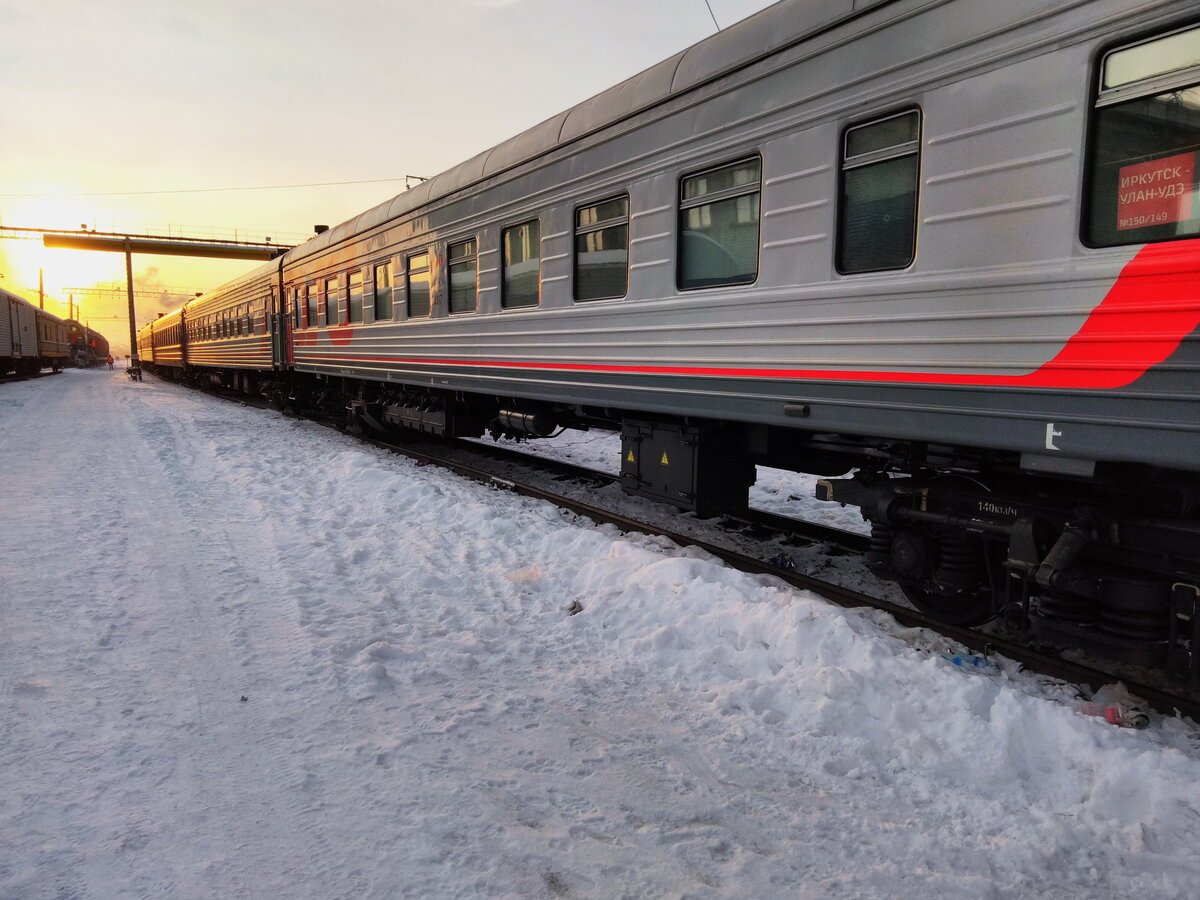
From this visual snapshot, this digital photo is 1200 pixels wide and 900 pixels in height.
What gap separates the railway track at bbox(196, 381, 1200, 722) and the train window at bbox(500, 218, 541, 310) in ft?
6.49

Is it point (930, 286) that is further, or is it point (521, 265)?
point (521, 265)

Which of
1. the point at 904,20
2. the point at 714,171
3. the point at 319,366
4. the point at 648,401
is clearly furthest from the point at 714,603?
the point at 319,366

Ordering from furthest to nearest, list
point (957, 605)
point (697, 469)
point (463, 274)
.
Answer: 1. point (463, 274)
2. point (697, 469)
3. point (957, 605)

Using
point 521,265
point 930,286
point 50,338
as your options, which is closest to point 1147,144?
point 930,286

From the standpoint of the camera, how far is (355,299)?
472 inches

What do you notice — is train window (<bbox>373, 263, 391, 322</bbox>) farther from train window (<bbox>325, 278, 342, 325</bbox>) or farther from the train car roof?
the train car roof

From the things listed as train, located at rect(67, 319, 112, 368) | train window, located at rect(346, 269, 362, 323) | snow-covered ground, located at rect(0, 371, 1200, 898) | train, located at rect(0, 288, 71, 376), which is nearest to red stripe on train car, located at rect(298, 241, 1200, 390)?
snow-covered ground, located at rect(0, 371, 1200, 898)

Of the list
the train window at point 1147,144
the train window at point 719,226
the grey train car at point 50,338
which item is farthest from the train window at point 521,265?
the grey train car at point 50,338

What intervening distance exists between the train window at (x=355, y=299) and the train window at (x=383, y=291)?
2.61 ft

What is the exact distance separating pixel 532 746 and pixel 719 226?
3.56m

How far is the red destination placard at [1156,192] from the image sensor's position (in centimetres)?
290

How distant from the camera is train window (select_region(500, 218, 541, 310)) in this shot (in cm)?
712

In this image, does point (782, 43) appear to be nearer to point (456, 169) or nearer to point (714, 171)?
point (714, 171)

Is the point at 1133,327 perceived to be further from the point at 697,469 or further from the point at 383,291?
the point at 383,291
